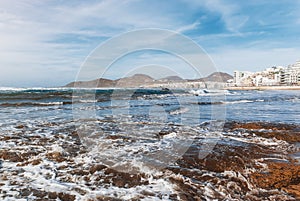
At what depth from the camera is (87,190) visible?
3.76 metres

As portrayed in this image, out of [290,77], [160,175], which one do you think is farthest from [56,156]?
[290,77]

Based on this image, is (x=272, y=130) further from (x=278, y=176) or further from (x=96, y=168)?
(x=96, y=168)

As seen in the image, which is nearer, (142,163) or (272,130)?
(142,163)

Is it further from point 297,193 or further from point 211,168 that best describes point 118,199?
point 297,193

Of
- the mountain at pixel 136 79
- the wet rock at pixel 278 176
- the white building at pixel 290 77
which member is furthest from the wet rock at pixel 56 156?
the white building at pixel 290 77

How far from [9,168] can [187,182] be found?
11.5 feet

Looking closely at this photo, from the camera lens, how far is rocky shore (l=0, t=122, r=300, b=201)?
141 inches

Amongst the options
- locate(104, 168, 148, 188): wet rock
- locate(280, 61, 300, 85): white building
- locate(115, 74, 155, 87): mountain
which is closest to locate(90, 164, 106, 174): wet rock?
locate(104, 168, 148, 188): wet rock

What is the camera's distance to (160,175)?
14.1ft

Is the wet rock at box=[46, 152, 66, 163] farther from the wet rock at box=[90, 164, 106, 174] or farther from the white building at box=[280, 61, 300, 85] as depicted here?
the white building at box=[280, 61, 300, 85]

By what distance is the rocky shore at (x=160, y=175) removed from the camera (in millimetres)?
3588

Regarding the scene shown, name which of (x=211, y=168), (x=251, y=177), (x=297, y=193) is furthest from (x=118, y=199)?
(x=297, y=193)

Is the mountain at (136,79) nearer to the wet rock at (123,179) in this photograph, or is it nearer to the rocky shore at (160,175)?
the rocky shore at (160,175)

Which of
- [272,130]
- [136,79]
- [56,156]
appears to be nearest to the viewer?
[56,156]
